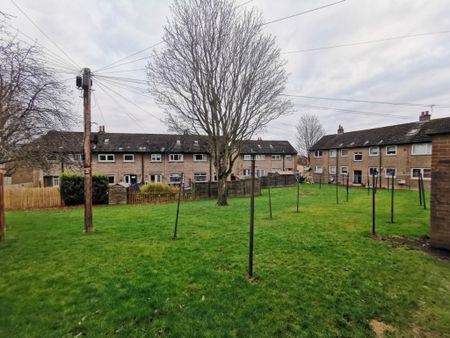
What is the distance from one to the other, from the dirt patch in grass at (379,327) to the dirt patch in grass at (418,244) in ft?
11.9

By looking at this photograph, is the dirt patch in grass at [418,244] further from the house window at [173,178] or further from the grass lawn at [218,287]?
the house window at [173,178]

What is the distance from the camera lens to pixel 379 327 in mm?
2873

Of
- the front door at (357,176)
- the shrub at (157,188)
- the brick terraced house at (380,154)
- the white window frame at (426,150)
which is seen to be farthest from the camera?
the front door at (357,176)

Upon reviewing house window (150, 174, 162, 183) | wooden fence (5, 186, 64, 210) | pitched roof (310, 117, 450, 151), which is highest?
pitched roof (310, 117, 450, 151)

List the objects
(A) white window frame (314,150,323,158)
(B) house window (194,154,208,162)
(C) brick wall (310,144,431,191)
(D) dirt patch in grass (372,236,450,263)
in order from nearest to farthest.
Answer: (D) dirt patch in grass (372,236,450,263), (C) brick wall (310,144,431,191), (B) house window (194,154,208,162), (A) white window frame (314,150,323,158)

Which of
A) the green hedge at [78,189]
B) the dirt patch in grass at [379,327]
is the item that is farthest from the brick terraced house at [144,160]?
the dirt patch in grass at [379,327]

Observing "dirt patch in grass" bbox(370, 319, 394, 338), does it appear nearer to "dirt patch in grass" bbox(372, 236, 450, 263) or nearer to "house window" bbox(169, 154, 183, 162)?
"dirt patch in grass" bbox(372, 236, 450, 263)

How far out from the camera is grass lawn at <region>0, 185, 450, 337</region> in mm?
2910

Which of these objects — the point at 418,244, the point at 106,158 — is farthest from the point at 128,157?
the point at 418,244

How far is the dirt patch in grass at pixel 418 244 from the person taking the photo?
5.36m

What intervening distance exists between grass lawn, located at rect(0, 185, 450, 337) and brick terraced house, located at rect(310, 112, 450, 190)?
16099 millimetres

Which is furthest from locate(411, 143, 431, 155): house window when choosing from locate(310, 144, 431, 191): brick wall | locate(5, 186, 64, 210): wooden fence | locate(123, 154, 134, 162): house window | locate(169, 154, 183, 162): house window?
locate(5, 186, 64, 210): wooden fence

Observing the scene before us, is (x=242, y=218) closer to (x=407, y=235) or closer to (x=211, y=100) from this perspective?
(x=407, y=235)

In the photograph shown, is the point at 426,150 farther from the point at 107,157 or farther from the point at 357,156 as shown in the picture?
the point at 107,157
